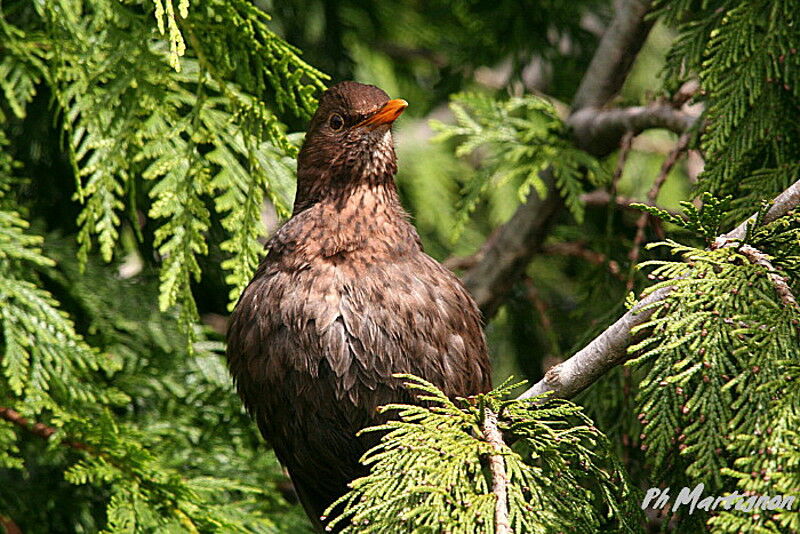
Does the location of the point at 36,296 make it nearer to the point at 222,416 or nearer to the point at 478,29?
the point at 222,416

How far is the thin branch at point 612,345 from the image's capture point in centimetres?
182

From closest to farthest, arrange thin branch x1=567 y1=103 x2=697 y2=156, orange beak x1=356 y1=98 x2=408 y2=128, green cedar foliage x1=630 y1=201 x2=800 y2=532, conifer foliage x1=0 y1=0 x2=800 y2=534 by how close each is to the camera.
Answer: green cedar foliage x1=630 y1=201 x2=800 y2=532 → conifer foliage x1=0 y1=0 x2=800 y2=534 → orange beak x1=356 y1=98 x2=408 y2=128 → thin branch x1=567 y1=103 x2=697 y2=156

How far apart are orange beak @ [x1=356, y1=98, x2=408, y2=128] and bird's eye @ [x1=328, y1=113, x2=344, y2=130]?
6cm

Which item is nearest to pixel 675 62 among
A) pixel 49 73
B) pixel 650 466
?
pixel 650 466

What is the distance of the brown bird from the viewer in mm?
2453

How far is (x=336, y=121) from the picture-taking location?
2828 mm

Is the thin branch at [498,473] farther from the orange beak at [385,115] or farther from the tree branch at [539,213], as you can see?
the tree branch at [539,213]

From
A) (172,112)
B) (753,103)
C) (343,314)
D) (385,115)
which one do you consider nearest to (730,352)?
(753,103)

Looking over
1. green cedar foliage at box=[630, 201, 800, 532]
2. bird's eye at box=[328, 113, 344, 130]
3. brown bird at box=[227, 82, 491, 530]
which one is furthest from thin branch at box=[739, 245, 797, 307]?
bird's eye at box=[328, 113, 344, 130]

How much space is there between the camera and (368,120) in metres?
2.78

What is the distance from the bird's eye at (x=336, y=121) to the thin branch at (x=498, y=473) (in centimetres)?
117

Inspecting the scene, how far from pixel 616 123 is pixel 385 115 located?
1024 mm

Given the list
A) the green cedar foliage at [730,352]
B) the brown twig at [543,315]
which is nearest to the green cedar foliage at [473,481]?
the green cedar foliage at [730,352]

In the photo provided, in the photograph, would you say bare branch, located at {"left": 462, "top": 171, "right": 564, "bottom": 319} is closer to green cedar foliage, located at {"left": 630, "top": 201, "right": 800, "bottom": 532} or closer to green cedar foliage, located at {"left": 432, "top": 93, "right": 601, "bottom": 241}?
green cedar foliage, located at {"left": 432, "top": 93, "right": 601, "bottom": 241}
